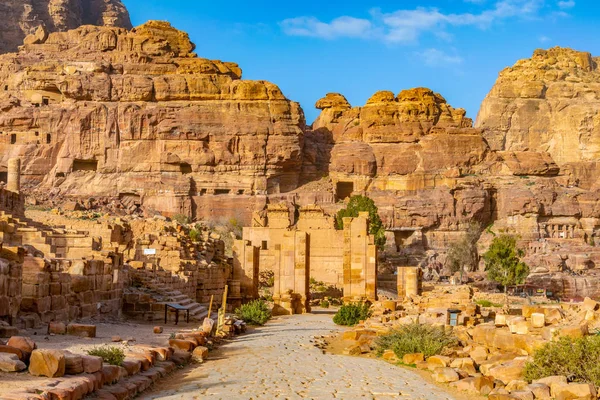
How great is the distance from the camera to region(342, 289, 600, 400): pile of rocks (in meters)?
10.6

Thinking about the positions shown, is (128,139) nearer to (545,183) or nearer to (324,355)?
(545,183)

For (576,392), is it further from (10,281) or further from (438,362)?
(10,281)

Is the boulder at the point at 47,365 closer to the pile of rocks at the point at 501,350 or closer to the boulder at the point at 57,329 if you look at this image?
the boulder at the point at 57,329

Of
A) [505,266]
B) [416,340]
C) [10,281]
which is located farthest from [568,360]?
[505,266]

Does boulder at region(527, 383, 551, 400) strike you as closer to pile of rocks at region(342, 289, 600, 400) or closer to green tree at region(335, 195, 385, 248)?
pile of rocks at region(342, 289, 600, 400)

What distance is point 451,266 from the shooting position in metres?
57.8

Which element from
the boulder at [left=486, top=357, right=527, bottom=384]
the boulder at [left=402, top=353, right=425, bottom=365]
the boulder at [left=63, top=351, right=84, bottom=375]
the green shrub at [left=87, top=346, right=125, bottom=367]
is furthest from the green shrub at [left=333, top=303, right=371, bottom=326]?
the boulder at [left=63, top=351, right=84, bottom=375]

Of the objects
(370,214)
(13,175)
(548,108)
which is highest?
(548,108)

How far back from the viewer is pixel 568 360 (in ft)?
36.8

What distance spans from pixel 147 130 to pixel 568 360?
2274 inches

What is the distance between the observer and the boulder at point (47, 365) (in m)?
8.70

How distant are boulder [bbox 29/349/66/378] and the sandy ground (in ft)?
0.32

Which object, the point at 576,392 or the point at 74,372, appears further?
the point at 576,392

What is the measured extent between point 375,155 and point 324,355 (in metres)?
58.2
